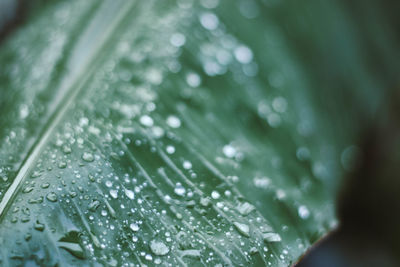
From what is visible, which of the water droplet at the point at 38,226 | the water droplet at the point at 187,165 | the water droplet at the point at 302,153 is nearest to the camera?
the water droplet at the point at 38,226

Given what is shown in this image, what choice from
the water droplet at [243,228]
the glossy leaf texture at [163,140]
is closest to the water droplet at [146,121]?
the glossy leaf texture at [163,140]

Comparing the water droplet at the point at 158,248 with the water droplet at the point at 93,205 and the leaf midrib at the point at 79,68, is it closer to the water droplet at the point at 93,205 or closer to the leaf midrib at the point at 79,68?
the water droplet at the point at 93,205

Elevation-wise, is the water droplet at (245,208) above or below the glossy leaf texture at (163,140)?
below

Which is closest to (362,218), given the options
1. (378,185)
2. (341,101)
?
(378,185)

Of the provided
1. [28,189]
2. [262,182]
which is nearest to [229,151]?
[262,182]

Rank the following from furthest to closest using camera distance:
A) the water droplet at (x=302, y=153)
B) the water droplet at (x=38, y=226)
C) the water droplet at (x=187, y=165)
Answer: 1. the water droplet at (x=302, y=153)
2. the water droplet at (x=187, y=165)
3. the water droplet at (x=38, y=226)

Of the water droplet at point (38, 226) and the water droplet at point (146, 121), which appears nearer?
the water droplet at point (38, 226)

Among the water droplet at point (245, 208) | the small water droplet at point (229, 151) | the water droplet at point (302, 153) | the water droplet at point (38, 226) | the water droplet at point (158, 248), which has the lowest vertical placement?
the water droplet at point (302, 153)

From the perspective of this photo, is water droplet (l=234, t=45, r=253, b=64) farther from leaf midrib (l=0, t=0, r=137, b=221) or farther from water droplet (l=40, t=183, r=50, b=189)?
water droplet (l=40, t=183, r=50, b=189)

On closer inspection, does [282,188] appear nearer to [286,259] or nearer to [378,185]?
[286,259]
